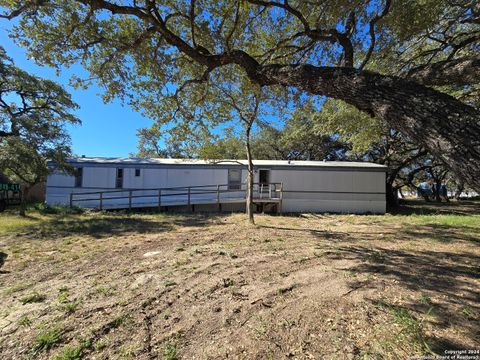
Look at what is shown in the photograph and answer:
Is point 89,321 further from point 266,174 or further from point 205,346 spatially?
point 266,174

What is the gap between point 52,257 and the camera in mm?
5125

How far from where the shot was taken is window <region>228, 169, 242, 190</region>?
14.8 m

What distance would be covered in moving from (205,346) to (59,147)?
12.6 m

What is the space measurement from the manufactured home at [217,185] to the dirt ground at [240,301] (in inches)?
318

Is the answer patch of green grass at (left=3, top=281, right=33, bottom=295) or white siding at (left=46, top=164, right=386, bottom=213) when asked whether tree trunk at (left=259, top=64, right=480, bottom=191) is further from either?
white siding at (left=46, top=164, right=386, bottom=213)

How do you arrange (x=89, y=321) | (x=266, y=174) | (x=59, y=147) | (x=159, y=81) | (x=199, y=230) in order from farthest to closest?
(x=266, y=174), (x=59, y=147), (x=199, y=230), (x=159, y=81), (x=89, y=321)

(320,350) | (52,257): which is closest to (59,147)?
(52,257)

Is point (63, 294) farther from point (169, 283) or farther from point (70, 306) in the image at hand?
point (169, 283)

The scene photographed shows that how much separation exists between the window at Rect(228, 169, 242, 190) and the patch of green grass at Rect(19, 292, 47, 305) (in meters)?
11.7

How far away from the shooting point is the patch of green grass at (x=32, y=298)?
3105 millimetres

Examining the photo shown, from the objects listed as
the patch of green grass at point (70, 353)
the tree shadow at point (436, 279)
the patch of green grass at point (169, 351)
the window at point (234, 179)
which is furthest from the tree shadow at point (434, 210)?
the patch of green grass at point (70, 353)

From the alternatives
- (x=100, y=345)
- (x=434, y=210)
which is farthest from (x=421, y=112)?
(x=434, y=210)

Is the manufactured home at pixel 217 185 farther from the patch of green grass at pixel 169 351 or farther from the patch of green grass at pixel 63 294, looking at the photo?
the patch of green grass at pixel 169 351

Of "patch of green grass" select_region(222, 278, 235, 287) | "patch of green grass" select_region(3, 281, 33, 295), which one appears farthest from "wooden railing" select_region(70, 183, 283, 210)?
"patch of green grass" select_region(222, 278, 235, 287)
